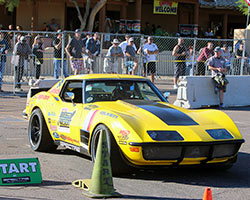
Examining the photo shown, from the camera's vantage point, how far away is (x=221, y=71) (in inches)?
610

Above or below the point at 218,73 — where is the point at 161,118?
below

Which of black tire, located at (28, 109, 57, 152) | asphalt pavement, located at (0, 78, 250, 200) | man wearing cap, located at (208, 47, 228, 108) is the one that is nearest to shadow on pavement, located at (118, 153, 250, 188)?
asphalt pavement, located at (0, 78, 250, 200)

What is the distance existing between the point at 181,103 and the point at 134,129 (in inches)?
337

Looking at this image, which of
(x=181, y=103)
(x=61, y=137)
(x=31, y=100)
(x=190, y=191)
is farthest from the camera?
(x=181, y=103)

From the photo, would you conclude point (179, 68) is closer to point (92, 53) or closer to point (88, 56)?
point (92, 53)

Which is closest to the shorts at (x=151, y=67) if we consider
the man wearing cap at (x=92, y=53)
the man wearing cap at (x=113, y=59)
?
the man wearing cap at (x=113, y=59)

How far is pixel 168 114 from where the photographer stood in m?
7.10

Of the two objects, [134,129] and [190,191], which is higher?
[134,129]

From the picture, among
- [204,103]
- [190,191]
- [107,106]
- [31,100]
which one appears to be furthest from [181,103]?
[190,191]

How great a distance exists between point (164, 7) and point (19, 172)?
1090 inches

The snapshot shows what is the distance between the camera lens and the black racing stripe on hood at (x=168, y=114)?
6.91 metres

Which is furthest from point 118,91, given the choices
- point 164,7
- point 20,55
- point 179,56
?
point 164,7

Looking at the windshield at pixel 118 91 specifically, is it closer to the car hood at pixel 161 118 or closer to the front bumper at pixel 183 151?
the car hood at pixel 161 118

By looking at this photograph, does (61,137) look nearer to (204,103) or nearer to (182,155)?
(182,155)
